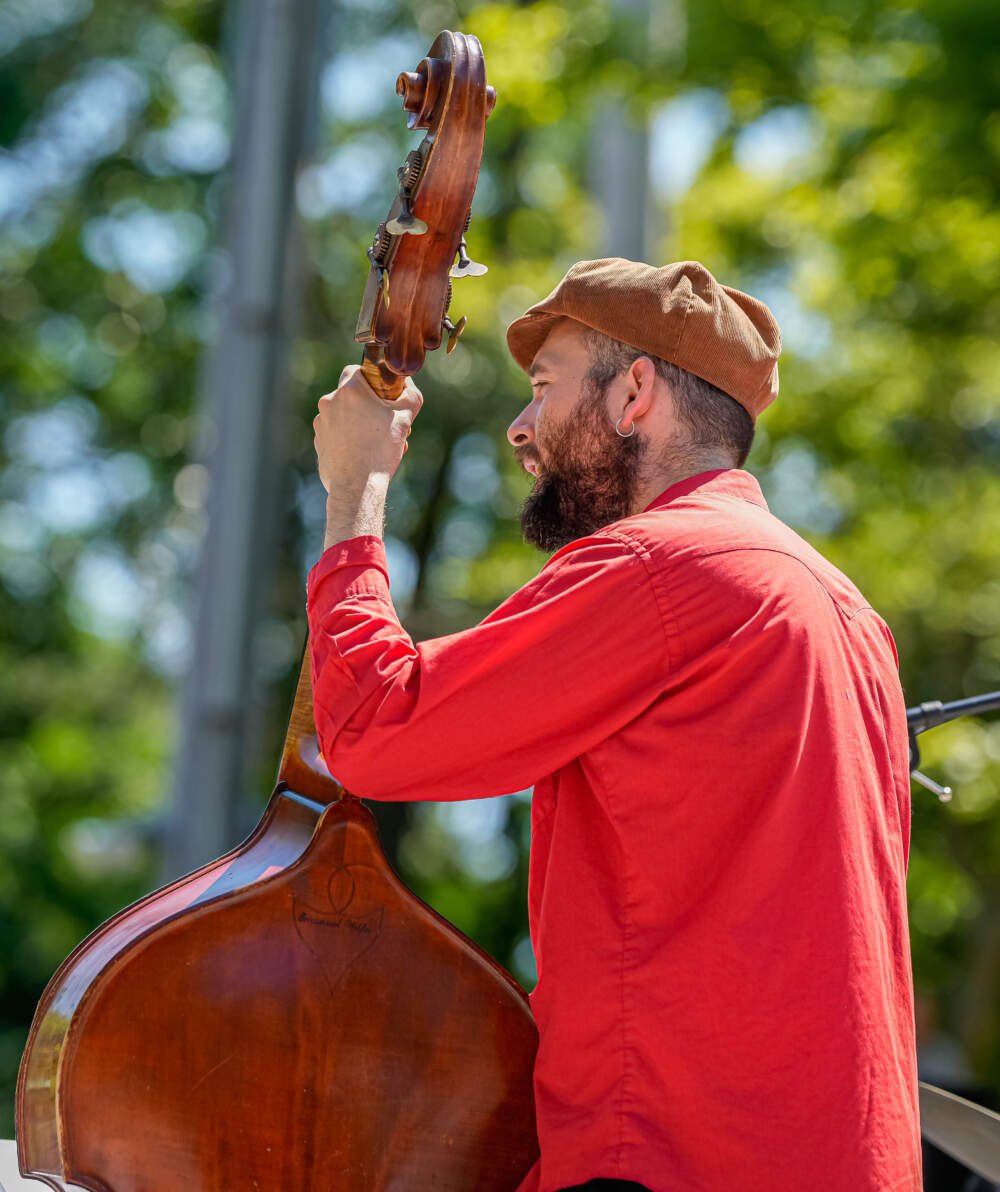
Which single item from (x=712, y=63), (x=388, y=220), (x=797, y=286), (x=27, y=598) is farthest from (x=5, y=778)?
(x=388, y=220)

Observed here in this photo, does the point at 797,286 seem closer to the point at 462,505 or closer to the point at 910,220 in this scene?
the point at 910,220

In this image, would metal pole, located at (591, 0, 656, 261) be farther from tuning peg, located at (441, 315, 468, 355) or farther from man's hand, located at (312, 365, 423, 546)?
man's hand, located at (312, 365, 423, 546)

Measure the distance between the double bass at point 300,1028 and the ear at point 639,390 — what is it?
1.06 ft

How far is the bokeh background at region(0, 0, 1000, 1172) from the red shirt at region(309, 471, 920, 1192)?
2933 mm

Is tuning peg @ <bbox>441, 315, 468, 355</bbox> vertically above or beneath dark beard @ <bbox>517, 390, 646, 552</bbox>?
above

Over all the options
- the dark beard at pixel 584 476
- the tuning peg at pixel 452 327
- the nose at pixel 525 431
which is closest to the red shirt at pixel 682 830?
the dark beard at pixel 584 476

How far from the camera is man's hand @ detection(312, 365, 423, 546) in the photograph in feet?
5.85

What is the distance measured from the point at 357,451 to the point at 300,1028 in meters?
0.72

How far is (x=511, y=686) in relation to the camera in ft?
5.26

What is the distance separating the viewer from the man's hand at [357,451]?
5.85 ft

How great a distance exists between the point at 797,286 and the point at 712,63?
2701mm

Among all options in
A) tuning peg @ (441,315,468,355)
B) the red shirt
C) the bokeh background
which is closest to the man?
the red shirt

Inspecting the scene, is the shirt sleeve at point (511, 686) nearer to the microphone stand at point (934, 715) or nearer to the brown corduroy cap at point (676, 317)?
the brown corduroy cap at point (676, 317)
